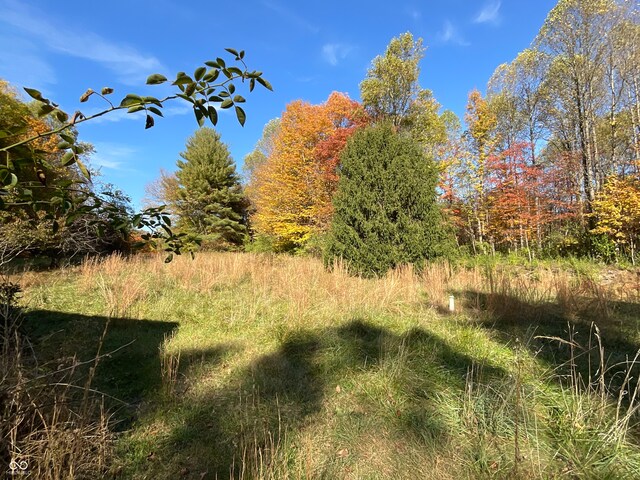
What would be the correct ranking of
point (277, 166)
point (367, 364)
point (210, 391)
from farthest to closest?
1. point (277, 166)
2. point (367, 364)
3. point (210, 391)

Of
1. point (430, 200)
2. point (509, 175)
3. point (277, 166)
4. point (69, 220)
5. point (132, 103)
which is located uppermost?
point (277, 166)

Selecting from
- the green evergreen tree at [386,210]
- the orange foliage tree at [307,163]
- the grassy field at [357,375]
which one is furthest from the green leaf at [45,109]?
the orange foliage tree at [307,163]

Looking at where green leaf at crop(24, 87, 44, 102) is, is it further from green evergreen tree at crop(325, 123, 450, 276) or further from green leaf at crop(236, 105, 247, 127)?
green evergreen tree at crop(325, 123, 450, 276)

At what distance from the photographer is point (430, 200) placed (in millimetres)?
7227

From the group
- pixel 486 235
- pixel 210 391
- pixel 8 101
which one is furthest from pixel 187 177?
pixel 210 391

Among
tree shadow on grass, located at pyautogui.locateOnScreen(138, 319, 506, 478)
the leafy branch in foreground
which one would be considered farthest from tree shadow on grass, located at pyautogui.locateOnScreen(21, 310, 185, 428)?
the leafy branch in foreground

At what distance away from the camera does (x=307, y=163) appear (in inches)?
595

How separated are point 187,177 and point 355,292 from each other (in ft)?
60.8

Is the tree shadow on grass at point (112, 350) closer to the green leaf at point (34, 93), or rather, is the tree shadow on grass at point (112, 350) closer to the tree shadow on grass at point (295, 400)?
the tree shadow on grass at point (295, 400)

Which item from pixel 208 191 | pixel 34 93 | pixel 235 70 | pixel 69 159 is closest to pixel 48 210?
pixel 69 159

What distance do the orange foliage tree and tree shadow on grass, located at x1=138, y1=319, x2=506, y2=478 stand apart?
35.0 feet

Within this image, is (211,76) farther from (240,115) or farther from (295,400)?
(295,400)

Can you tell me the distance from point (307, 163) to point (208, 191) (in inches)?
348

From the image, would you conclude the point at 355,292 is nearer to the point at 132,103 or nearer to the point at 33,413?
the point at 33,413
